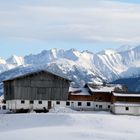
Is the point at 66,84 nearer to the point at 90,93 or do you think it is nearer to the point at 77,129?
the point at 90,93

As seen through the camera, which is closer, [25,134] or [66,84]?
[25,134]

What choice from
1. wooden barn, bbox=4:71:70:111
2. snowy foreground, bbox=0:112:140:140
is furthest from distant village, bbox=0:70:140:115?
snowy foreground, bbox=0:112:140:140

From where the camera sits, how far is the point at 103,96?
107 metres

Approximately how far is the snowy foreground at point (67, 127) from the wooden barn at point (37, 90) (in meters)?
13.7

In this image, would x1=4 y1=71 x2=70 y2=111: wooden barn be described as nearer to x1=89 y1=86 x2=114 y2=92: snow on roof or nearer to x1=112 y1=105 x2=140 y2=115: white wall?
x1=89 y1=86 x2=114 y2=92: snow on roof

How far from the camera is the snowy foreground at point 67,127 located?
225 feet

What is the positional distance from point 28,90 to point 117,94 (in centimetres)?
1438

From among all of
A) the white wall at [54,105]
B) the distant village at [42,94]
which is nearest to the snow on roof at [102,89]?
the white wall at [54,105]

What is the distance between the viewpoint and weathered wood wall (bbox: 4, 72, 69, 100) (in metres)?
102

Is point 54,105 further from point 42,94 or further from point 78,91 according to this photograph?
point 78,91

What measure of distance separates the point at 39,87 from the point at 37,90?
0.60 meters

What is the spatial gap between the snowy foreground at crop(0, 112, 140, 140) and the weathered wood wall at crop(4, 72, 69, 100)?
1387 centimetres

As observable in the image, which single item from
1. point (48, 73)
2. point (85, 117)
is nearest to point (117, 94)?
point (48, 73)

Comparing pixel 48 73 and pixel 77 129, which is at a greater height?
pixel 48 73
